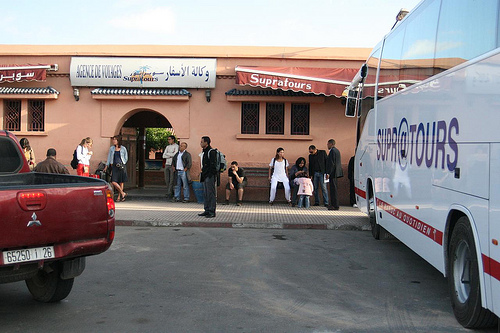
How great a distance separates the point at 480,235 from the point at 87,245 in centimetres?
347

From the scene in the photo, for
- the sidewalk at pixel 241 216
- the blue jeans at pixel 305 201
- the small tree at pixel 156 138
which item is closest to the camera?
the sidewalk at pixel 241 216

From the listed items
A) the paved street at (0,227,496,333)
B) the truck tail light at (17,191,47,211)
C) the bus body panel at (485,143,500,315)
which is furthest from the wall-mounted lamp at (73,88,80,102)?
the bus body panel at (485,143,500,315)

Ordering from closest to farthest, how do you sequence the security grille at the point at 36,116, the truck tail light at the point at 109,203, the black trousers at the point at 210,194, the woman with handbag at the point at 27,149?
the truck tail light at the point at 109,203, the black trousers at the point at 210,194, the woman with handbag at the point at 27,149, the security grille at the point at 36,116

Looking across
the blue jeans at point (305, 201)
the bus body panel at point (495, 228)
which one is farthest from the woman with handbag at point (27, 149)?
the bus body panel at point (495, 228)

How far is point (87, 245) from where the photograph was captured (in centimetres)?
474

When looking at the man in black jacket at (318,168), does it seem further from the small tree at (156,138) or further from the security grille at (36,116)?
the small tree at (156,138)

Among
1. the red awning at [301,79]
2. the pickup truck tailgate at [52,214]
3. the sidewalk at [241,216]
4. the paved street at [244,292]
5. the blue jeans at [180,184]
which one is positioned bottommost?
the paved street at [244,292]

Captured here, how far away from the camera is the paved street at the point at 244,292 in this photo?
15.7 ft

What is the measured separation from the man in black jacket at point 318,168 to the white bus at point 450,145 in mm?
6062

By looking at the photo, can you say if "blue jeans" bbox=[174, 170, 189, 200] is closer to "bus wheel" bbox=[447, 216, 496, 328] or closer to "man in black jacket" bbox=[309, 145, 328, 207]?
"man in black jacket" bbox=[309, 145, 328, 207]

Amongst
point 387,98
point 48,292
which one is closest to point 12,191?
point 48,292

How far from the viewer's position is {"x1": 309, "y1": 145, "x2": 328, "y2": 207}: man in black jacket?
14.3 meters

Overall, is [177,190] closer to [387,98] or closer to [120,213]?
[120,213]

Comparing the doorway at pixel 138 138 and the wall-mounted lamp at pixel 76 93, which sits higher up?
the wall-mounted lamp at pixel 76 93
